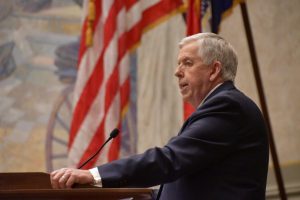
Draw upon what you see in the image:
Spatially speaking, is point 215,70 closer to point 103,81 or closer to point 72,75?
point 103,81

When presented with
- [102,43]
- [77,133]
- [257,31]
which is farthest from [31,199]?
[257,31]

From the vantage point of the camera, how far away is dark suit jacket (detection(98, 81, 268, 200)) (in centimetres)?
263

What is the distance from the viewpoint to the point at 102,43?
237 inches

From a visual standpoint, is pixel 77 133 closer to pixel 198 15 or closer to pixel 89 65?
pixel 89 65

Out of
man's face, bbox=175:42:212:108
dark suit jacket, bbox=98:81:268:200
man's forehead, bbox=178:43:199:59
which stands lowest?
dark suit jacket, bbox=98:81:268:200

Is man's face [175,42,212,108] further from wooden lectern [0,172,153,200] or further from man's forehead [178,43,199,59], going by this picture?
wooden lectern [0,172,153,200]

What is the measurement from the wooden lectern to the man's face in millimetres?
897

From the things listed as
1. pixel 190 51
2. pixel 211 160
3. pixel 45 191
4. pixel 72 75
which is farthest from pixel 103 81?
pixel 45 191

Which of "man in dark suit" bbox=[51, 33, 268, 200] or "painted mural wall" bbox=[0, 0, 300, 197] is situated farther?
"painted mural wall" bbox=[0, 0, 300, 197]

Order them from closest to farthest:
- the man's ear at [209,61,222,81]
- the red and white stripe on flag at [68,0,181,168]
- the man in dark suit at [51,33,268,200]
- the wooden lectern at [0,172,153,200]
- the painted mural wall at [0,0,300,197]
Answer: the wooden lectern at [0,172,153,200] → the man in dark suit at [51,33,268,200] → the man's ear at [209,61,222,81] → the red and white stripe on flag at [68,0,181,168] → the painted mural wall at [0,0,300,197]

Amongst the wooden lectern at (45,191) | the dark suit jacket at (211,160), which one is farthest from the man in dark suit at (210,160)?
the wooden lectern at (45,191)

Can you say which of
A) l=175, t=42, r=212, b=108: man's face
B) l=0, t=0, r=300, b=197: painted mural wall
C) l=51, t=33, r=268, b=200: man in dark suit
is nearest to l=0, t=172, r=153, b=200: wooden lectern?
l=51, t=33, r=268, b=200: man in dark suit

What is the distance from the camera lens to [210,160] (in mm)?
2799

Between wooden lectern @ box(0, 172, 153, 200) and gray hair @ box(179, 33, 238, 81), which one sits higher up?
gray hair @ box(179, 33, 238, 81)
